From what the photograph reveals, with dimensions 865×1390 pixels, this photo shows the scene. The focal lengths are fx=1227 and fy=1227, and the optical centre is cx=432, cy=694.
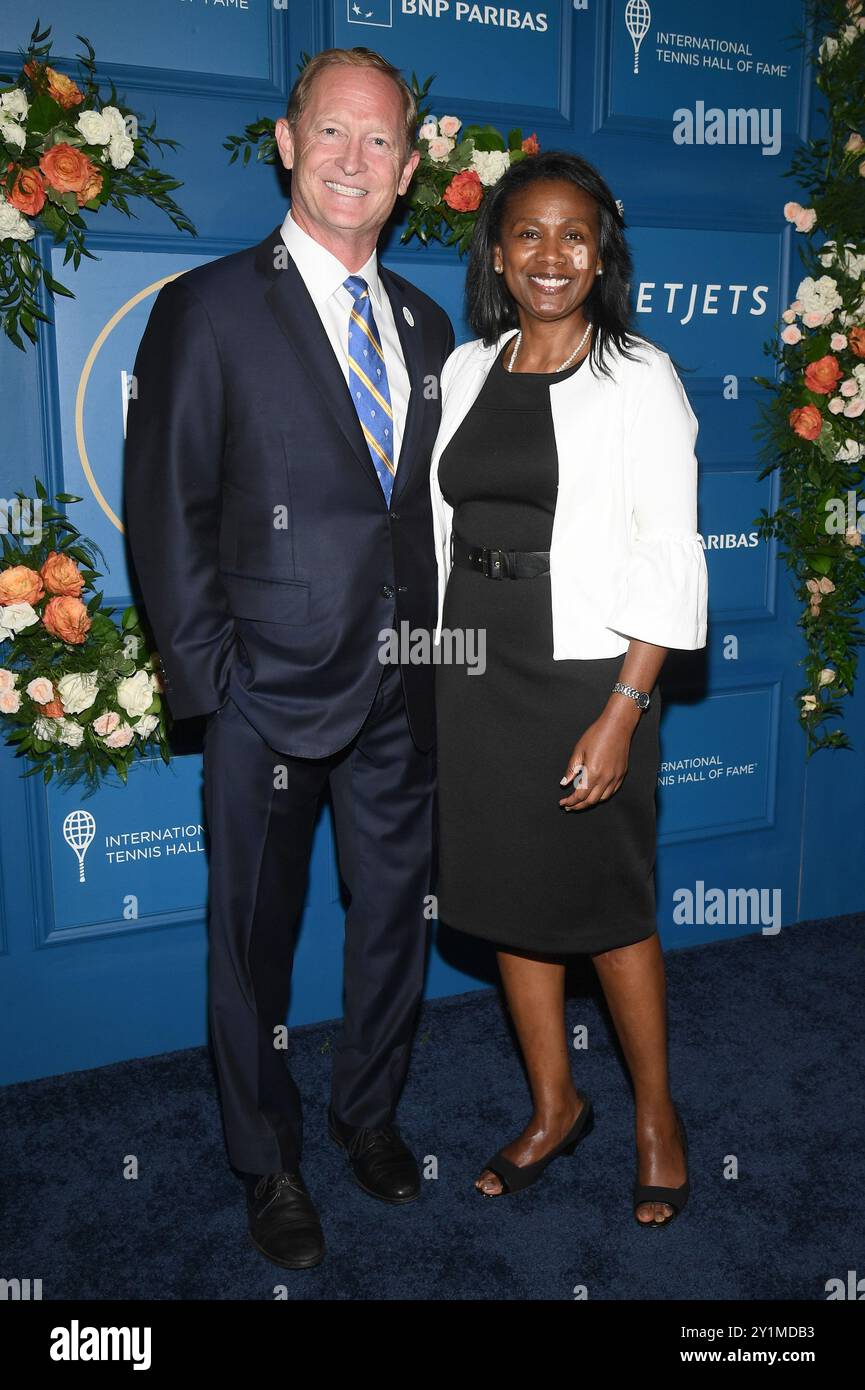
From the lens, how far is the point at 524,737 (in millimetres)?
2273

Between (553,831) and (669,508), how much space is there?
63 cm

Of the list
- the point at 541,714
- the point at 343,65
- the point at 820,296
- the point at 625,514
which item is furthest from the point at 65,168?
the point at 820,296

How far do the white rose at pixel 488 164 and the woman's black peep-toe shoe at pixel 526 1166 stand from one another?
214 centimetres

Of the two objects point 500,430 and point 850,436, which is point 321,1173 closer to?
point 500,430

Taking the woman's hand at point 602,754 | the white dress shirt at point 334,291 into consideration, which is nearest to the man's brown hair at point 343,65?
the white dress shirt at point 334,291

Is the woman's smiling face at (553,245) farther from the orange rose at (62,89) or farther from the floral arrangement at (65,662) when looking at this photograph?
the floral arrangement at (65,662)

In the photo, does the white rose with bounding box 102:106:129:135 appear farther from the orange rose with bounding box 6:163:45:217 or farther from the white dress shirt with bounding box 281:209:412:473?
the white dress shirt with bounding box 281:209:412:473

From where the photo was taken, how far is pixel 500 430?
2.23m

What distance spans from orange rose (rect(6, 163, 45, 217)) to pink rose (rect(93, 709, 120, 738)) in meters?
1.09

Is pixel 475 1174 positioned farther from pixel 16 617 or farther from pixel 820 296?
pixel 820 296

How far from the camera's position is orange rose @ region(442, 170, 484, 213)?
9.46 ft

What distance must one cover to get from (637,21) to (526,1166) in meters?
2.81

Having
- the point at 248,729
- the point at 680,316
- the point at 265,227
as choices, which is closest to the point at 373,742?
the point at 248,729

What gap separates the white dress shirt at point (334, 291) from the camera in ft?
7.28
